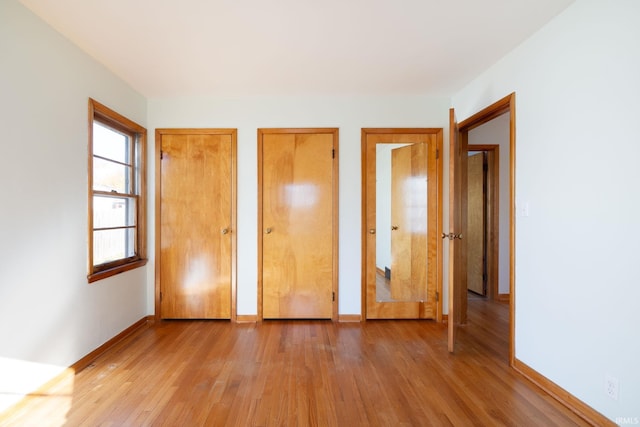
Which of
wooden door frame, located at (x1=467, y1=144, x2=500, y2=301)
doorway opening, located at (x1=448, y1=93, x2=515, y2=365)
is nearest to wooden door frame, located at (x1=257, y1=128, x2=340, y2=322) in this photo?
doorway opening, located at (x1=448, y1=93, x2=515, y2=365)

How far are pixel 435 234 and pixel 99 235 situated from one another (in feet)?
10.4

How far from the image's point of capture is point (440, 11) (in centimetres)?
185

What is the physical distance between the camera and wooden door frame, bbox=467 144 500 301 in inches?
159

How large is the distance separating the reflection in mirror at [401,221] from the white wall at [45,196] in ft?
8.44

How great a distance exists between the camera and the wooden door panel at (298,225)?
3199 millimetres

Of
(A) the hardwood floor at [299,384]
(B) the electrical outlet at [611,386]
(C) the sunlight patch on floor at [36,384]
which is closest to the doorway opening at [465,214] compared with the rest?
(A) the hardwood floor at [299,384]

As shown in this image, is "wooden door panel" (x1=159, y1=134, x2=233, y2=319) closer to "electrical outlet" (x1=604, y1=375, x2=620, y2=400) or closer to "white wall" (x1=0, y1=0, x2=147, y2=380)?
"white wall" (x1=0, y1=0, x2=147, y2=380)

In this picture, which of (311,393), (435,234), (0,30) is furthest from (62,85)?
(435,234)

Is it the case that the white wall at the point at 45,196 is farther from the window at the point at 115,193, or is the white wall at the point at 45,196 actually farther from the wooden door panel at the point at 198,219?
the wooden door panel at the point at 198,219

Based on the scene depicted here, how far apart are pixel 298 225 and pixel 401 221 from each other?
1089 mm

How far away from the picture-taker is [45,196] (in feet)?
6.46

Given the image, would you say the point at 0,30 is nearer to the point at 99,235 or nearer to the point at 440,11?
the point at 99,235

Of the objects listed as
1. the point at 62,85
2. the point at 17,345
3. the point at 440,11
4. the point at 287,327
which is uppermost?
the point at 440,11

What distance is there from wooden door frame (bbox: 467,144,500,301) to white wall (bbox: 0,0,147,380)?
4.19 m
